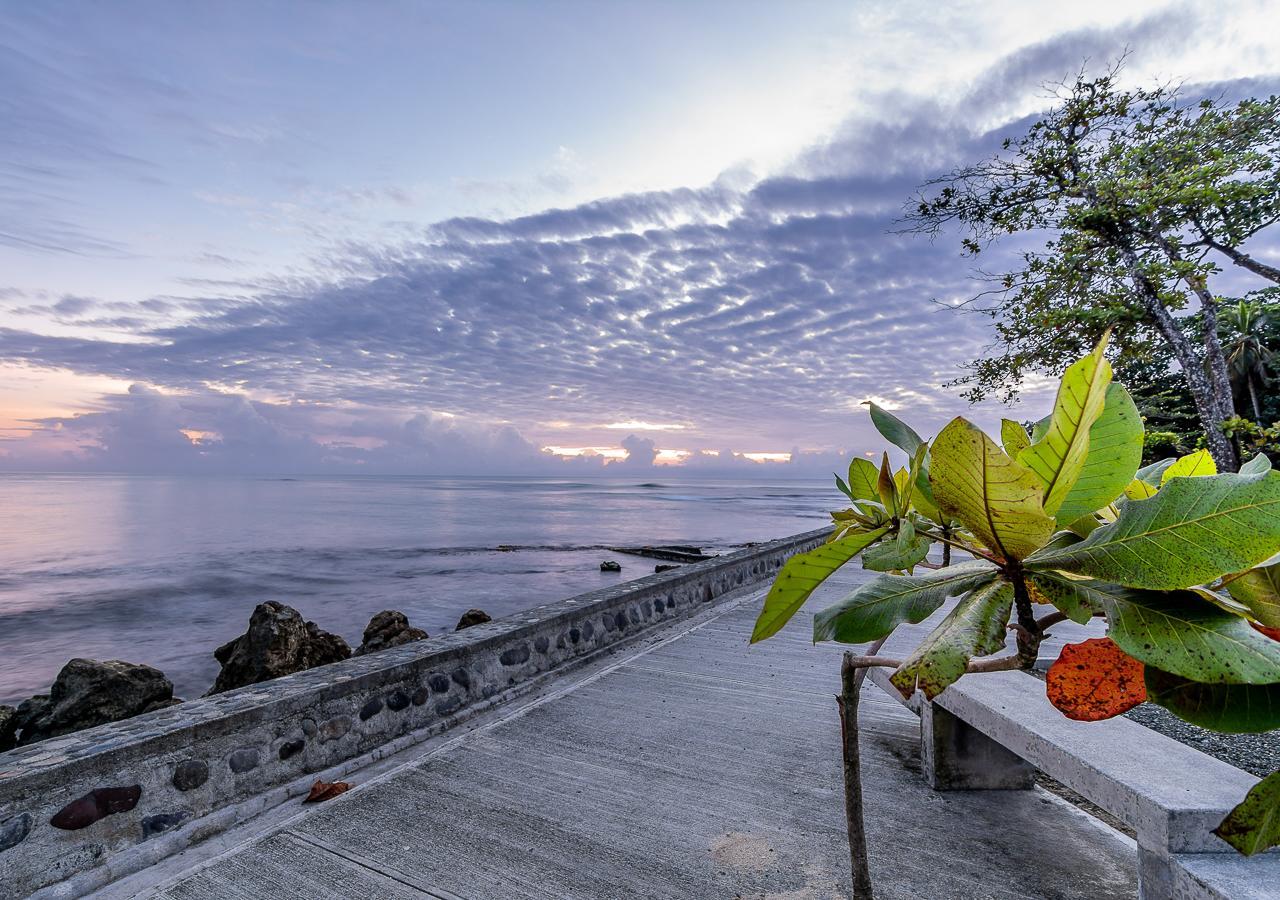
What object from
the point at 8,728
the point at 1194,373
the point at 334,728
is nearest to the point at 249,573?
the point at 8,728

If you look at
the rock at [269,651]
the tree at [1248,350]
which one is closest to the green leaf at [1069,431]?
the rock at [269,651]

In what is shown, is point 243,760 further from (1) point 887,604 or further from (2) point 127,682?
(2) point 127,682

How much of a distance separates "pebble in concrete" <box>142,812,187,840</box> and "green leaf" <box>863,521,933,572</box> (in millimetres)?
3047

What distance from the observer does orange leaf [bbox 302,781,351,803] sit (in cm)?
275

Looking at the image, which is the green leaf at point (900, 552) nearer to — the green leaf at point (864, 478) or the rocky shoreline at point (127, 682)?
the green leaf at point (864, 478)

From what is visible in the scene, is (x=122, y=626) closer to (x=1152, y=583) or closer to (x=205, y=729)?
(x=205, y=729)

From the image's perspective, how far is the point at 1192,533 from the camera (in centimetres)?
52

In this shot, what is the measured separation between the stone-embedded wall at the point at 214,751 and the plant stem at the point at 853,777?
2.67 metres

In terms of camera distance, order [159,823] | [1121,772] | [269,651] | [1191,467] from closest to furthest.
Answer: [1191,467] < [1121,772] < [159,823] < [269,651]

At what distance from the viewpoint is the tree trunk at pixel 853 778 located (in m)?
1.15

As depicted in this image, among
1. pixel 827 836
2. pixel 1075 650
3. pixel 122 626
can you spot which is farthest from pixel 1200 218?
pixel 122 626

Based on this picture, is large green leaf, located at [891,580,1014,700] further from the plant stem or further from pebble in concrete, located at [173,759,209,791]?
pebble in concrete, located at [173,759,209,791]

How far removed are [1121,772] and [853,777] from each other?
1.25 m

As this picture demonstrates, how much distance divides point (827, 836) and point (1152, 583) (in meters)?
2.44
